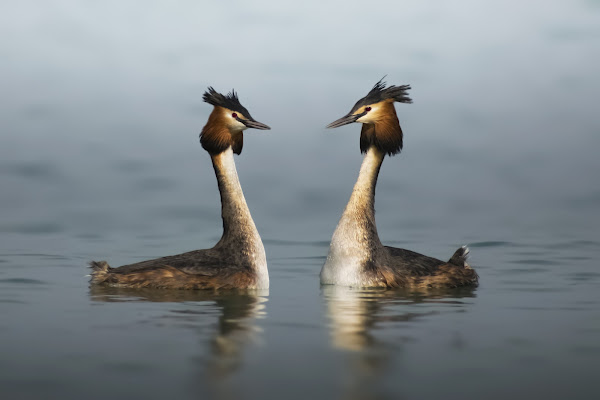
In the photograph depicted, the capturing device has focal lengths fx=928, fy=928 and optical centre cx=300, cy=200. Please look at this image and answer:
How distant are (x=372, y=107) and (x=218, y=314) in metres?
4.03

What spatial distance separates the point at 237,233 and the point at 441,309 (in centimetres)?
293

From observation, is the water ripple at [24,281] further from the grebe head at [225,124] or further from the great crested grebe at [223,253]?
the grebe head at [225,124]

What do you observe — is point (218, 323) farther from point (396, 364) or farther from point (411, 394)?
point (411, 394)

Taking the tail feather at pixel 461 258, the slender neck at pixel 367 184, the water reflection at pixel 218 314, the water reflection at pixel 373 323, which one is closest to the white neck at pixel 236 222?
the water reflection at pixel 218 314

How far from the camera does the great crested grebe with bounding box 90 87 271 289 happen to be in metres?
11.4

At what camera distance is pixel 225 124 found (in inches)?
478

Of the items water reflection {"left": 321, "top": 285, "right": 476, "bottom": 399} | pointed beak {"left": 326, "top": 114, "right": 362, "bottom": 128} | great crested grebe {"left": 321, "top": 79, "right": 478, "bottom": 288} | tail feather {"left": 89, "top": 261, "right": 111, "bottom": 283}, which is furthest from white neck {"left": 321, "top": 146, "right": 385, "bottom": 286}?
tail feather {"left": 89, "top": 261, "right": 111, "bottom": 283}

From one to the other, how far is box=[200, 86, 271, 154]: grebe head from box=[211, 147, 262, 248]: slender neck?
134 mm

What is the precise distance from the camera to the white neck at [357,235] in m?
12.1

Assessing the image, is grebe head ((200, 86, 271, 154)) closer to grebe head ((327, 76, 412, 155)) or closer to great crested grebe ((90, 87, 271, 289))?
great crested grebe ((90, 87, 271, 289))

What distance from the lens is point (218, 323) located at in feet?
30.2

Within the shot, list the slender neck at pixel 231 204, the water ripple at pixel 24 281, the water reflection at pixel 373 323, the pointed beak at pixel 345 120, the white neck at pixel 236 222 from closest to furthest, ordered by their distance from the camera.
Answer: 1. the water reflection at pixel 373 323
2. the white neck at pixel 236 222
3. the slender neck at pixel 231 204
4. the pointed beak at pixel 345 120
5. the water ripple at pixel 24 281

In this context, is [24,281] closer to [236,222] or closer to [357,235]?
[236,222]

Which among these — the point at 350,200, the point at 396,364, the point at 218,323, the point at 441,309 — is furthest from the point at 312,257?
the point at 396,364
